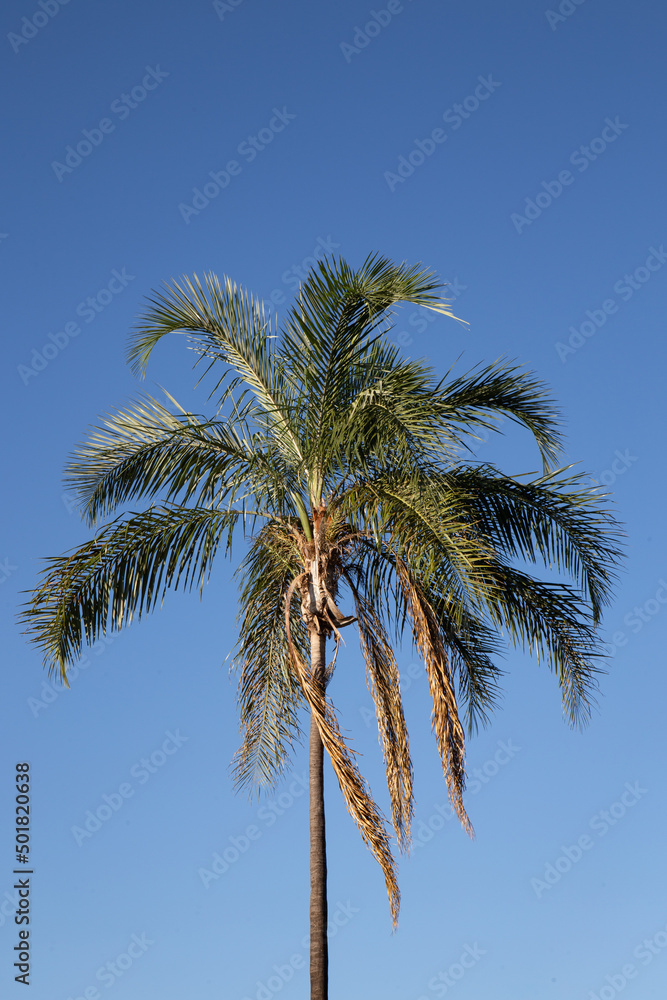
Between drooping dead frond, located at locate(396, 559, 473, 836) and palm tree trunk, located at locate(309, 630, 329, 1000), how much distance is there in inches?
38.9

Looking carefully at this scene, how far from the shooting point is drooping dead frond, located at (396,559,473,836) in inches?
437

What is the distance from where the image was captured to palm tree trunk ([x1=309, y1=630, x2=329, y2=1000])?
11.0m

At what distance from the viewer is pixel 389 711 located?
11789 millimetres

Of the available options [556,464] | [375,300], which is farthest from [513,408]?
[375,300]

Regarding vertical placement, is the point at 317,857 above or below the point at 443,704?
below

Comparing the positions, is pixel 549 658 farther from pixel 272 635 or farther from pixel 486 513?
pixel 272 635

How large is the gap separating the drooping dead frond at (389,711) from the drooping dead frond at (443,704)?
437mm

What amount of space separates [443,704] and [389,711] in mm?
800

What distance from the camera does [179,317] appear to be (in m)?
13.0

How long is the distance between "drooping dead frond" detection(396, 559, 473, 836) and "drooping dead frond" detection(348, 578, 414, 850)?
44 cm

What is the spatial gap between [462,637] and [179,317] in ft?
14.9

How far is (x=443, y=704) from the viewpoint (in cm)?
1116

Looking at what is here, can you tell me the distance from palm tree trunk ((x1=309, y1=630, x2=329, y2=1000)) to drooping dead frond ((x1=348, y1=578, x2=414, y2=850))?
51cm

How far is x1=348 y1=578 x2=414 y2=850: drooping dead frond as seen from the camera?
11.2m
